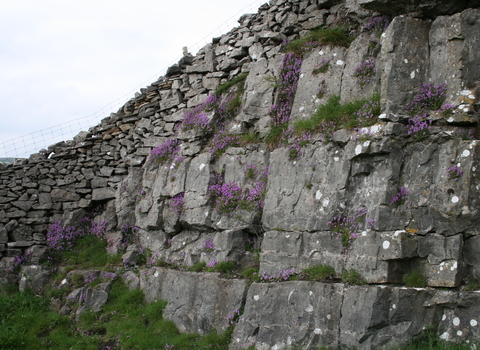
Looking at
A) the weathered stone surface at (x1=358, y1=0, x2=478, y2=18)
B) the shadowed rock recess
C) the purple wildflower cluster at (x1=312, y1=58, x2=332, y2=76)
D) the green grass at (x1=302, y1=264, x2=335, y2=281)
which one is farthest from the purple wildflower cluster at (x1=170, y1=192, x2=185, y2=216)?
the weathered stone surface at (x1=358, y1=0, x2=478, y2=18)

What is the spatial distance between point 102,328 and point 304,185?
18.5 ft

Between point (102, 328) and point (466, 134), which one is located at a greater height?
point (466, 134)

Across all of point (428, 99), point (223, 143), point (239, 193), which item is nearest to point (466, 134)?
point (428, 99)

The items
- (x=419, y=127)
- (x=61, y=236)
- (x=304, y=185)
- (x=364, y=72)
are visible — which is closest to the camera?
(x=419, y=127)

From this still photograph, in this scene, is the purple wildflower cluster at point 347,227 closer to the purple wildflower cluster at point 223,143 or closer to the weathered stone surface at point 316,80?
the weathered stone surface at point 316,80

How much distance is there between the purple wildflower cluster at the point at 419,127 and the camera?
7.39 meters

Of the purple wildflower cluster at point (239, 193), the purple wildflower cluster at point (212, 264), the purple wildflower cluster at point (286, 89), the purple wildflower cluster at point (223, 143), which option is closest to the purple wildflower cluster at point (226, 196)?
the purple wildflower cluster at point (239, 193)

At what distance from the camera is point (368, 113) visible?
8.16 meters

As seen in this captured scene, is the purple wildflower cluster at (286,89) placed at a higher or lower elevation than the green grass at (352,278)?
higher

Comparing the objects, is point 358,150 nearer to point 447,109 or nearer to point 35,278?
point 447,109

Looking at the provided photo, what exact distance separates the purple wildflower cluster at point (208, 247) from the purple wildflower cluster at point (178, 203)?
4.18ft

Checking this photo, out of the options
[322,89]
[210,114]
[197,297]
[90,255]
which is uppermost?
[322,89]

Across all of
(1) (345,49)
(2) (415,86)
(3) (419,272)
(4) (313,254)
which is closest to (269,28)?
(1) (345,49)

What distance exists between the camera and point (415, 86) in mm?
7891
